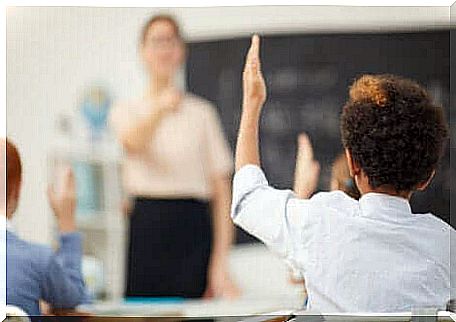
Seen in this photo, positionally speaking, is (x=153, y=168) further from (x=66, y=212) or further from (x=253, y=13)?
(x=253, y=13)

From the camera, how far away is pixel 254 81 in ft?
10.9

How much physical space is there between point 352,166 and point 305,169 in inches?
6.7

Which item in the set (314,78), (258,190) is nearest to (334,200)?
(258,190)

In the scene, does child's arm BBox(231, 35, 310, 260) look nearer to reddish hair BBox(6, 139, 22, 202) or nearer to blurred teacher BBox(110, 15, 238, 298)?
blurred teacher BBox(110, 15, 238, 298)

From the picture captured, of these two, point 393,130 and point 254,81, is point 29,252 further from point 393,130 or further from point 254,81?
point 393,130

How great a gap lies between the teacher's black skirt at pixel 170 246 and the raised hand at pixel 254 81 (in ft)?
A: 1.35

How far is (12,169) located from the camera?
3395mm

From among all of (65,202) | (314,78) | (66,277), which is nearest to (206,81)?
(314,78)

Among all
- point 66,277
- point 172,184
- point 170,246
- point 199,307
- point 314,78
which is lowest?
point 199,307

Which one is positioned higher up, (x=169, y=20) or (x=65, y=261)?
(x=169, y=20)

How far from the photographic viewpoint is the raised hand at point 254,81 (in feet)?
10.9

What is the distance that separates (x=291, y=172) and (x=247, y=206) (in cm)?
20

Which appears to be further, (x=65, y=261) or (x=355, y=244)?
(x=65, y=261)

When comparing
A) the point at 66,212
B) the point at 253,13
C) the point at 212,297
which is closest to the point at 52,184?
the point at 66,212
